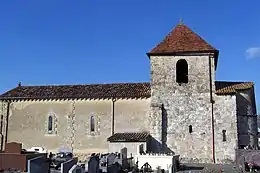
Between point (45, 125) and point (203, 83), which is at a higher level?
point (203, 83)

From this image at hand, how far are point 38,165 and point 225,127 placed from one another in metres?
17.4

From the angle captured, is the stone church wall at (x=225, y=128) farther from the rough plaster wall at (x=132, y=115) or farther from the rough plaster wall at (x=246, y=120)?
the rough plaster wall at (x=132, y=115)


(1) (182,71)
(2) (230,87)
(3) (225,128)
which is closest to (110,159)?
(3) (225,128)

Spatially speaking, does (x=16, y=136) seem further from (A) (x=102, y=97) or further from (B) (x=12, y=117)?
(A) (x=102, y=97)

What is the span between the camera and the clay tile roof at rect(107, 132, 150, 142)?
27.2 meters

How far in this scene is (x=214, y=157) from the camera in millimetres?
27484

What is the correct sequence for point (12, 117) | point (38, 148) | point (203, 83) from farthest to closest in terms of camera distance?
point (12, 117) < point (38, 148) < point (203, 83)

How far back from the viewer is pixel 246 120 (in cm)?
2836

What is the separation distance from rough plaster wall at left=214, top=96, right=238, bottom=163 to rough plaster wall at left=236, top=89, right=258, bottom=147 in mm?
975

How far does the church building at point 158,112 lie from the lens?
27.8 meters

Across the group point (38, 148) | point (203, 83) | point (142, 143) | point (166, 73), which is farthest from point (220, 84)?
point (38, 148)

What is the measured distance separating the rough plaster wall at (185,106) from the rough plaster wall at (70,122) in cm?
183

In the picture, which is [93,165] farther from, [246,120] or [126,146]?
[246,120]

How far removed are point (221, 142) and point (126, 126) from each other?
27.5 feet
